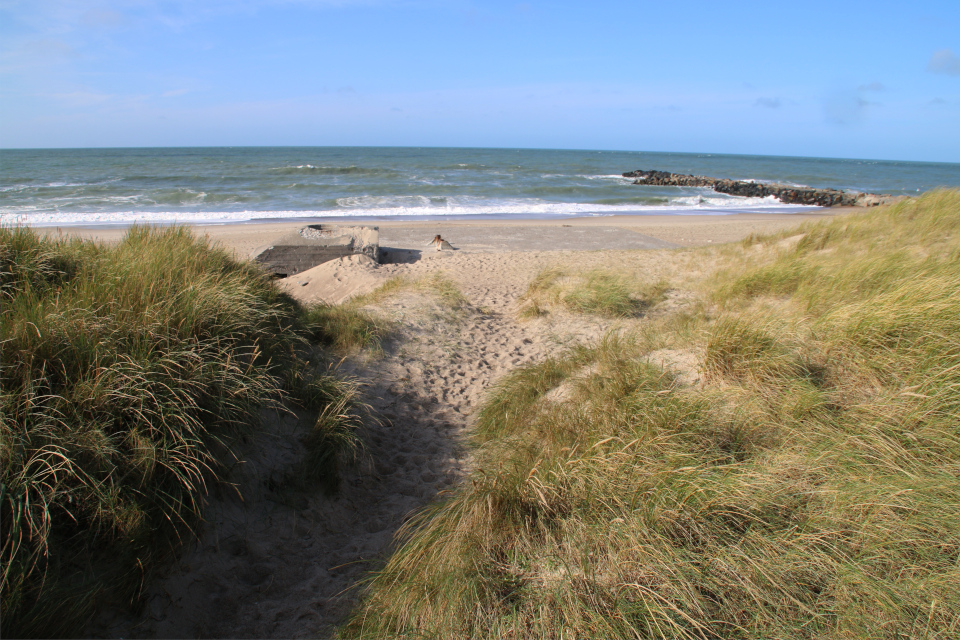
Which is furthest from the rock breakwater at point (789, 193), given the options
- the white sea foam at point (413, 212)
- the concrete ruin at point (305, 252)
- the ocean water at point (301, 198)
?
the concrete ruin at point (305, 252)

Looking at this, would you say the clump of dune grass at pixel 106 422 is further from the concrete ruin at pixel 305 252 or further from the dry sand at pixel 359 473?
the concrete ruin at pixel 305 252

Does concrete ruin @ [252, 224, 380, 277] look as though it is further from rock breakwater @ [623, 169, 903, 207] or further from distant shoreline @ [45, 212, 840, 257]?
rock breakwater @ [623, 169, 903, 207]

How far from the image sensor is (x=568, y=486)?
267 centimetres

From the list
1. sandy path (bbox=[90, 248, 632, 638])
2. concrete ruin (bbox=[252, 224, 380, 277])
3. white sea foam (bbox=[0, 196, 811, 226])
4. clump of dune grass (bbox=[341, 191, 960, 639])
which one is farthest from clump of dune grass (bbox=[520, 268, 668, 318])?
white sea foam (bbox=[0, 196, 811, 226])

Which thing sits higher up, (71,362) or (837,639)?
(71,362)

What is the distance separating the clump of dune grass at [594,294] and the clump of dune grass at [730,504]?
9.35 ft

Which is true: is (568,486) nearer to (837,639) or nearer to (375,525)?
(837,639)

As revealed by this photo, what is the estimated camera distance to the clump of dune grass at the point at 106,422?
218 centimetres

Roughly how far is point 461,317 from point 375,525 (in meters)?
3.92

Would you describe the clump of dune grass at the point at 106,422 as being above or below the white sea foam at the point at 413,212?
below

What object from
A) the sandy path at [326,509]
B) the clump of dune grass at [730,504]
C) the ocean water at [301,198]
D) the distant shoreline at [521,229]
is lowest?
the sandy path at [326,509]

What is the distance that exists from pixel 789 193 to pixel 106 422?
122 ft

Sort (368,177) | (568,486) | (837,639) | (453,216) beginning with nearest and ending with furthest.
Result: (837,639) → (568,486) → (453,216) → (368,177)

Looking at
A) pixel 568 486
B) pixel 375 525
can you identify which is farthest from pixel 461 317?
pixel 568 486
